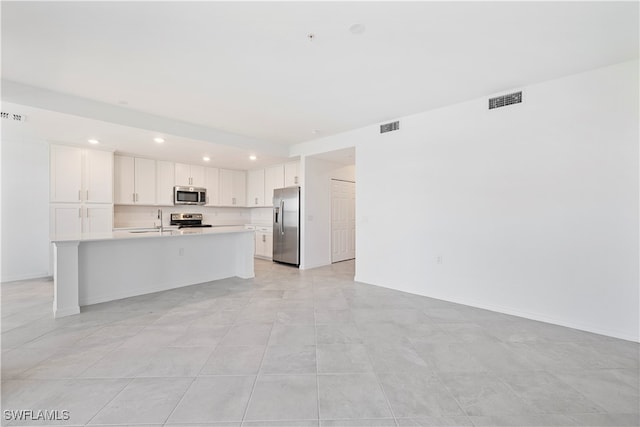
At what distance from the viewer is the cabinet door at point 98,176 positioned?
486cm

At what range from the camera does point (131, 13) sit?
1872mm

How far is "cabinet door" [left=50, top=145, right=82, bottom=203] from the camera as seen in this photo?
462cm

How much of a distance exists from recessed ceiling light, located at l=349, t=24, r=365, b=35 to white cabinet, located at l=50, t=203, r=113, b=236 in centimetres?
525

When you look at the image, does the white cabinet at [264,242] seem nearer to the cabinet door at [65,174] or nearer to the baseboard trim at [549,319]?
the cabinet door at [65,174]

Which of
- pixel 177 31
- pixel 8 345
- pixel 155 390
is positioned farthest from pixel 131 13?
pixel 8 345

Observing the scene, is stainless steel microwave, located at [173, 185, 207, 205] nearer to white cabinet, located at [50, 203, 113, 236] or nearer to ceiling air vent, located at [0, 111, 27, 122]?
white cabinet, located at [50, 203, 113, 236]

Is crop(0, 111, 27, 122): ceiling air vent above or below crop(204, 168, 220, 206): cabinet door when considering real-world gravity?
above

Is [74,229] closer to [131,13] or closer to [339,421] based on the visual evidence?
[131,13]

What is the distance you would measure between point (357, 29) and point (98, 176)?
214 inches

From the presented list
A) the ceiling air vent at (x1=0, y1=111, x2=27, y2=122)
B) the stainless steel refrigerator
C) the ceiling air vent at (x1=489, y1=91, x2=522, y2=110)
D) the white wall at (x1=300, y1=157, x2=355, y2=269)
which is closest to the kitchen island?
the stainless steel refrigerator

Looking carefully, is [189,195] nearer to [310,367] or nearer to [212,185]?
[212,185]

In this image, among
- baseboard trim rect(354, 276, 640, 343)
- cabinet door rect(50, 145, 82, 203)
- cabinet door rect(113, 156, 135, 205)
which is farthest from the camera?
cabinet door rect(113, 156, 135, 205)

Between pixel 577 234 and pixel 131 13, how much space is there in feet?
14.6

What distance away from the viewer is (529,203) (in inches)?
117
